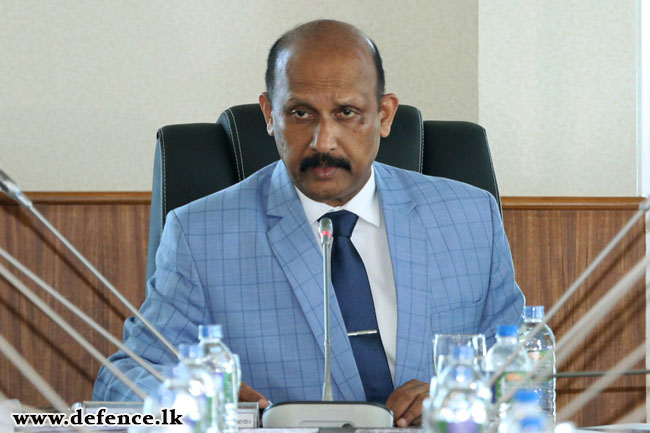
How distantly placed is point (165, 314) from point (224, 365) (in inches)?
20.1

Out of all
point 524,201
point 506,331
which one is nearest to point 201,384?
point 506,331

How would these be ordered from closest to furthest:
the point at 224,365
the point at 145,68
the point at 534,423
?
the point at 534,423, the point at 224,365, the point at 145,68

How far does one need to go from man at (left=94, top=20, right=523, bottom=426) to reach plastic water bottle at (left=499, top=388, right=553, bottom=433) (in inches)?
38.0

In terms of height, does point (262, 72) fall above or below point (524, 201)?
above

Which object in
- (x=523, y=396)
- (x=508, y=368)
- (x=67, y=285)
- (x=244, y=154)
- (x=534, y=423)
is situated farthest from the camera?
(x=67, y=285)

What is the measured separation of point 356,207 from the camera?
2129 mm

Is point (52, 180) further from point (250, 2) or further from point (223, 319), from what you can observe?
point (223, 319)

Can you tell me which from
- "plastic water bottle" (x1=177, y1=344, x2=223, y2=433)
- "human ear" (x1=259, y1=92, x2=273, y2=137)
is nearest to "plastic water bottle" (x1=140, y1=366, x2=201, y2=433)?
"plastic water bottle" (x1=177, y1=344, x2=223, y2=433)

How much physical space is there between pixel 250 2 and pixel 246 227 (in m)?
1.47

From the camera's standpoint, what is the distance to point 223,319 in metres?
2.01

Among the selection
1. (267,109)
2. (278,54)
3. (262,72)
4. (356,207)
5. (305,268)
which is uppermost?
(262,72)

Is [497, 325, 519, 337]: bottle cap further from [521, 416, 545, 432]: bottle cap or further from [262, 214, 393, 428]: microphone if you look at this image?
[521, 416, 545, 432]: bottle cap

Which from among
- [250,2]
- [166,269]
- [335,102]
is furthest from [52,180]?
[335,102]

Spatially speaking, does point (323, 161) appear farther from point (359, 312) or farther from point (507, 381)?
point (507, 381)
